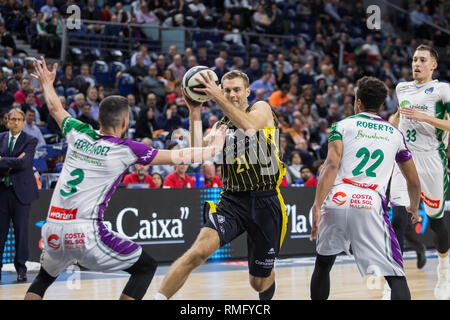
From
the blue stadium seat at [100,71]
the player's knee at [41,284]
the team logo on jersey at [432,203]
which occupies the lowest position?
the team logo on jersey at [432,203]

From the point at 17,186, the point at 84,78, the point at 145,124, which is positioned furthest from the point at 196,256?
the point at 84,78

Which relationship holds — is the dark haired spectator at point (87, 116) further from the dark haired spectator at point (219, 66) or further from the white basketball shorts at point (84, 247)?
the white basketball shorts at point (84, 247)

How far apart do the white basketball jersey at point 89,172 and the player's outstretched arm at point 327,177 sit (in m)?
1.44

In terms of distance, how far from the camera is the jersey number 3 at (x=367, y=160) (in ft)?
17.9

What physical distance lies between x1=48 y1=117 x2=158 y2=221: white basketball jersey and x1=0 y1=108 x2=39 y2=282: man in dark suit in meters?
4.67

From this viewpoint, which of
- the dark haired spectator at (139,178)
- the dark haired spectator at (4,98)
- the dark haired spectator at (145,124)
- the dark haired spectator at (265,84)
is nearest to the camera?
the dark haired spectator at (139,178)

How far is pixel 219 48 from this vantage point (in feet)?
59.8

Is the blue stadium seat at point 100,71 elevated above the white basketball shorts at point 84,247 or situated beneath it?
elevated above

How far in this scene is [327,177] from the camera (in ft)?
17.8

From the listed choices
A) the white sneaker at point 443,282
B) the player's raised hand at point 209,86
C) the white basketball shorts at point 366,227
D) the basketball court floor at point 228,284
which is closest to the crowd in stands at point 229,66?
the basketball court floor at point 228,284

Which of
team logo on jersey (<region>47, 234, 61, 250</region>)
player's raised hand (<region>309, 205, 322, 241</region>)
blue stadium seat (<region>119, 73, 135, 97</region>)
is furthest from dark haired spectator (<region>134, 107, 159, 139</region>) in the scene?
team logo on jersey (<region>47, 234, 61, 250</region>)

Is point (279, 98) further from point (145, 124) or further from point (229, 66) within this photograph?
point (145, 124)

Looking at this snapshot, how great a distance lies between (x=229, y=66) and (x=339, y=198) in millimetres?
12722

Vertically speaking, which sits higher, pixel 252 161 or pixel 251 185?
pixel 252 161
